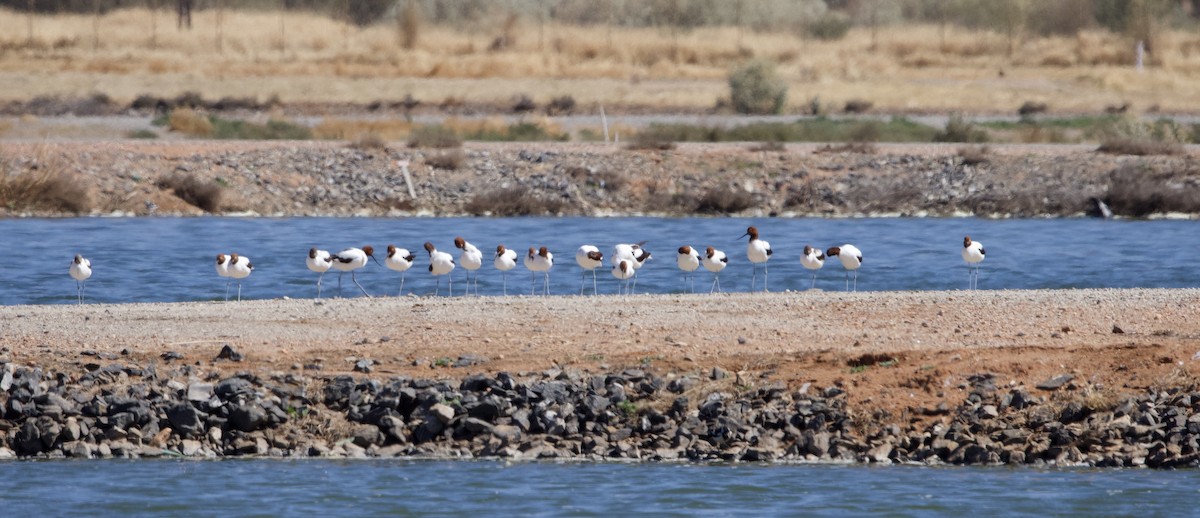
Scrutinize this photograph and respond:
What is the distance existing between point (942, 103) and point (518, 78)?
54.0 ft

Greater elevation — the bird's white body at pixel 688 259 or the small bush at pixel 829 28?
the small bush at pixel 829 28

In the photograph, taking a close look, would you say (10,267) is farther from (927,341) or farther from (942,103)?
(942,103)

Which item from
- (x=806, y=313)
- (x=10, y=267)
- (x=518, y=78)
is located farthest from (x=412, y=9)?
(x=806, y=313)

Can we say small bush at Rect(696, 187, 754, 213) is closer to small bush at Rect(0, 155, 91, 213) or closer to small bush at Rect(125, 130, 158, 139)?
small bush at Rect(0, 155, 91, 213)

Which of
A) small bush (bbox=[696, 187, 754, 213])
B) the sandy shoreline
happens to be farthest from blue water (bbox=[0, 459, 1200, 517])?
small bush (bbox=[696, 187, 754, 213])

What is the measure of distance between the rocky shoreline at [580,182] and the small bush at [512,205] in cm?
3

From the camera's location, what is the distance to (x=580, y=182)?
40562 millimetres

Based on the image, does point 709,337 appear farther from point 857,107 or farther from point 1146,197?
point 857,107

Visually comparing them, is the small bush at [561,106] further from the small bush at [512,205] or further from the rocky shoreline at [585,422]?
the rocky shoreline at [585,422]

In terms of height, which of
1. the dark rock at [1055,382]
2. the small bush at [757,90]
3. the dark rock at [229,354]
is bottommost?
the dark rock at [229,354]

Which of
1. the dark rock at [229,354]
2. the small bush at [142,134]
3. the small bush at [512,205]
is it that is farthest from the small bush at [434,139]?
the dark rock at [229,354]

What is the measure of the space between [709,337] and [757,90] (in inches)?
1670

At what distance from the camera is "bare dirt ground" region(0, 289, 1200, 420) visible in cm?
1617

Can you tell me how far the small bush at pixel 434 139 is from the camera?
4312 cm
